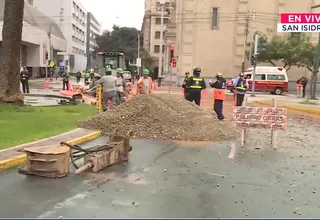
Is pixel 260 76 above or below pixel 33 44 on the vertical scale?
below

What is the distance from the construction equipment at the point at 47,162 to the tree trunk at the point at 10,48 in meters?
8.33

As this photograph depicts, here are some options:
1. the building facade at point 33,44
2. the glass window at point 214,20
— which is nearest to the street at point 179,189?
the glass window at point 214,20

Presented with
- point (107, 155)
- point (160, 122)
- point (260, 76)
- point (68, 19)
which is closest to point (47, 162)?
point (107, 155)

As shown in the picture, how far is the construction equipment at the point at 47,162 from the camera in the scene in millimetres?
6434

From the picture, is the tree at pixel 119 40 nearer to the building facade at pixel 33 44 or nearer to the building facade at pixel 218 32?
the building facade at pixel 33 44

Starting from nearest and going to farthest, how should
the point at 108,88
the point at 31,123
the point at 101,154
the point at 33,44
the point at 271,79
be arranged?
the point at 101,154 < the point at 31,123 < the point at 108,88 < the point at 271,79 < the point at 33,44

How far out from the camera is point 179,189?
625 centimetres

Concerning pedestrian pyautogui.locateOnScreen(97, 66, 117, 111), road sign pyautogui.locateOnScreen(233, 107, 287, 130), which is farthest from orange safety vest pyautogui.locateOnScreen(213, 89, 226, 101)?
road sign pyautogui.locateOnScreen(233, 107, 287, 130)

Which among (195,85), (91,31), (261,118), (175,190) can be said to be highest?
(91,31)

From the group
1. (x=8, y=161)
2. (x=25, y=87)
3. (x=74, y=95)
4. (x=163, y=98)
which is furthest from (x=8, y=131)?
(x=25, y=87)

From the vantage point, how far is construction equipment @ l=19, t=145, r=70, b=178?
6434 mm

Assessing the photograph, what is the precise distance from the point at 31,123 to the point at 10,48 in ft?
13.1

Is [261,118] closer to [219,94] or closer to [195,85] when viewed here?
[219,94]

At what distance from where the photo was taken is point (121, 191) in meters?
6.06
